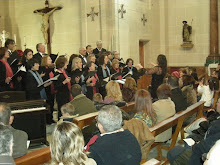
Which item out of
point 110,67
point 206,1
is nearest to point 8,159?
point 110,67

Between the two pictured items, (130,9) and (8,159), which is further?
(130,9)

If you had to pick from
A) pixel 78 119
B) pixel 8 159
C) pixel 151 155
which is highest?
pixel 8 159

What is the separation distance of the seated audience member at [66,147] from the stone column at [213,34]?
39.7 ft

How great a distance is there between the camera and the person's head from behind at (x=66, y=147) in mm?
2268

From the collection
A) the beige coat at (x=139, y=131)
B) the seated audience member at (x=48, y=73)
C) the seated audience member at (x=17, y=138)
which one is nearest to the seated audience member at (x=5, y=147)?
the seated audience member at (x=17, y=138)

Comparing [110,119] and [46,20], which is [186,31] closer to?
[46,20]

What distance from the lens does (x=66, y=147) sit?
2.28m

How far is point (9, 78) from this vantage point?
→ 6.51m

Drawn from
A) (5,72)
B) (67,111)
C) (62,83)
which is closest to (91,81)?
(62,83)

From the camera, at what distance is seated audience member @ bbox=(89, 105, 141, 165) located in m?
2.73

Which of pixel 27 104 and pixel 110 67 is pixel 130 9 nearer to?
pixel 110 67

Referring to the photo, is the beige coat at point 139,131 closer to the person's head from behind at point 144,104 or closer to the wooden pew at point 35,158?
the person's head from behind at point 144,104

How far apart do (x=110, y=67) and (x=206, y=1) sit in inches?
292

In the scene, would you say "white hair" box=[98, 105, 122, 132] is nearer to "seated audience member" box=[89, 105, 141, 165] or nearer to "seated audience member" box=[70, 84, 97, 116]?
"seated audience member" box=[89, 105, 141, 165]
